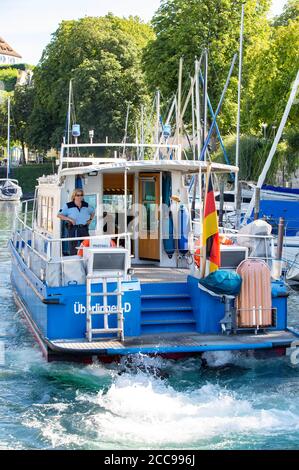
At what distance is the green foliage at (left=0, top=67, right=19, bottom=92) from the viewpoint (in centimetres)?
17268

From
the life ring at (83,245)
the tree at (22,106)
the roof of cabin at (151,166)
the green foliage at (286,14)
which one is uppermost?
the green foliage at (286,14)

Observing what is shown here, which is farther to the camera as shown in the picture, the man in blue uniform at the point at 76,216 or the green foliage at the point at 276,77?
the green foliage at the point at 276,77

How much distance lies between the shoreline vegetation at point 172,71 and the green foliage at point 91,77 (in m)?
0.09

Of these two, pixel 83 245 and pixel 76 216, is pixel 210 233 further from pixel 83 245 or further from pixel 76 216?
pixel 76 216

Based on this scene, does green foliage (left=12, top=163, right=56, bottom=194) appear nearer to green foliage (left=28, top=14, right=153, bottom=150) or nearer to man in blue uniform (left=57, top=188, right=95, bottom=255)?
green foliage (left=28, top=14, right=153, bottom=150)

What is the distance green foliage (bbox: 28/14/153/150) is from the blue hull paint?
54.5 m

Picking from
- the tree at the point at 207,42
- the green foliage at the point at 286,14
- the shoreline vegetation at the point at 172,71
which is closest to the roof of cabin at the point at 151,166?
the shoreline vegetation at the point at 172,71

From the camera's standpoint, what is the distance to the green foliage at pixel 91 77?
7000 centimetres

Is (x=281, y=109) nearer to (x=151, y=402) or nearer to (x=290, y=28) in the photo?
(x=290, y=28)

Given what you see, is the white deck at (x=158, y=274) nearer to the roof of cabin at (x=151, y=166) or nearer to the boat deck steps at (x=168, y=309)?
the boat deck steps at (x=168, y=309)

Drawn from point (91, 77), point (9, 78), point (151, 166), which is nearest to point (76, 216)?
point (151, 166)

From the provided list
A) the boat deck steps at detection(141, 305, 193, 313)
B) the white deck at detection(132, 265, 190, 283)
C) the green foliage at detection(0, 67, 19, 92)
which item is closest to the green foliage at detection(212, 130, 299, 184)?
the white deck at detection(132, 265, 190, 283)

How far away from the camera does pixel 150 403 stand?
40.4 ft

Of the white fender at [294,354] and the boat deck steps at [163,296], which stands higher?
the boat deck steps at [163,296]
